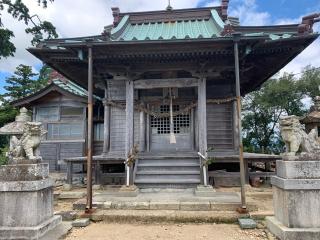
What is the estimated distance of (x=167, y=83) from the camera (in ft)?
31.2

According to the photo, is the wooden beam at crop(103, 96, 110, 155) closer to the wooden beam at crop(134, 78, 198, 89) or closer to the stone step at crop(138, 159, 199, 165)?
the stone step at crop(138, 159, 199, 165)

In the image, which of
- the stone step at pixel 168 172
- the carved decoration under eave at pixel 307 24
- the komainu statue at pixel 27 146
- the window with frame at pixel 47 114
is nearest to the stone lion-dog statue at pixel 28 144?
the komainu statue at pixel 27 146

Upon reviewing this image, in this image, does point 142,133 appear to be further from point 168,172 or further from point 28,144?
point 28,144

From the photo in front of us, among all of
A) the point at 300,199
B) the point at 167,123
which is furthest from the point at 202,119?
the point at 300,199

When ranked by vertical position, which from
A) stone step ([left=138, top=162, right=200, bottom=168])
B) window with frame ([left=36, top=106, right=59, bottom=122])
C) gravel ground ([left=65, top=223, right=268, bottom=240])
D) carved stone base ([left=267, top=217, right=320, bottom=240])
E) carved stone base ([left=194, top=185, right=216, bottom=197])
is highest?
window with frame ([left=36, top=106, right=59, bottom=122])

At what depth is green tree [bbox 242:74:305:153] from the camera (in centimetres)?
2595

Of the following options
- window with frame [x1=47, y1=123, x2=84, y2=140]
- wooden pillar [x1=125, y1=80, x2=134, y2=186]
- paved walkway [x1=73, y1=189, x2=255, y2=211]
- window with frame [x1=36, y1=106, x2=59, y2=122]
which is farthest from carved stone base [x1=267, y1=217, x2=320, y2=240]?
window with frame [x1=36, y1=106, x2=59, y2=122]

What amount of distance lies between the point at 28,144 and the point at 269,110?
84.1 feet

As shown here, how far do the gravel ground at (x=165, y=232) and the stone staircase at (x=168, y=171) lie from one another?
2.75 m

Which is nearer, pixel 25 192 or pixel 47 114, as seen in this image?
pixel 25 192

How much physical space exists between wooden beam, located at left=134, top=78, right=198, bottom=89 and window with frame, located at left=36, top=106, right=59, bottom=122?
7.57 metres

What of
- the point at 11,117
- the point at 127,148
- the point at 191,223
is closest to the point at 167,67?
the point at 127,148

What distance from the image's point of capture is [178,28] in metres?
11.8

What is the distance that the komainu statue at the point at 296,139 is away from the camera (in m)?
5.07
